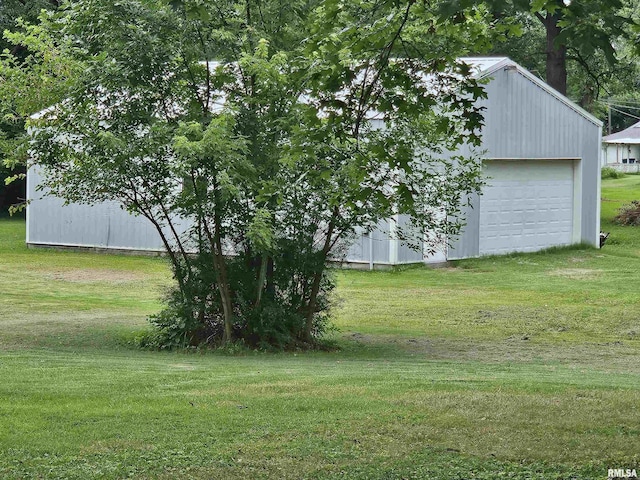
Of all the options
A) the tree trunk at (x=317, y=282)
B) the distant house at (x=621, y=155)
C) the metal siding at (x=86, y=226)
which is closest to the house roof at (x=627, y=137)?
the distant house at (x=621, y=155)

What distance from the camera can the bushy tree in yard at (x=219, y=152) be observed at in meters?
13.3

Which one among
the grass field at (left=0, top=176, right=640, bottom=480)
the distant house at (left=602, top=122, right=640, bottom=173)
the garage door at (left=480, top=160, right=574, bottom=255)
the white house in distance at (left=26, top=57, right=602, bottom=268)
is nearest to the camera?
the grass field at (left=0, top=176, right=640, bottom=480)

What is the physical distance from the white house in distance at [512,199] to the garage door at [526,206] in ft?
0.09

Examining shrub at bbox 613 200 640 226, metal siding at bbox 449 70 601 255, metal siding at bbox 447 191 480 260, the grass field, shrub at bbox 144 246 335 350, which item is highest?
metal siding at bbox 449 70 601 255

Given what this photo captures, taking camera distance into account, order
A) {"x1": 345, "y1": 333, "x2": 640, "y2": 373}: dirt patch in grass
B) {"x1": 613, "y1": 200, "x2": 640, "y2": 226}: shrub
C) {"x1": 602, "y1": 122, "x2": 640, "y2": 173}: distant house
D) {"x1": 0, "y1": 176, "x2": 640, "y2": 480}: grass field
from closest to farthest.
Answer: {"x1": 0, "y1": 176, "x2": 640, "y2": 480}: grass field < {"x1": 345, "y1": 333, "x2": 640, "y2": 373}: dirt patch in grass < {"x1": 613, "y1": 200, "x2": 640, "y2": 226}: shrub < {"x1": 602, "y1": 122, "x2": 640, "y2": 173}: distant house

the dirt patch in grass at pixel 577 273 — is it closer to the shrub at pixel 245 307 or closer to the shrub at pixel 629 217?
the shrub at pixel 245 307

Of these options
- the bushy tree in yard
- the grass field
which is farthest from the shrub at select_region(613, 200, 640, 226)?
the bushy tree in yard

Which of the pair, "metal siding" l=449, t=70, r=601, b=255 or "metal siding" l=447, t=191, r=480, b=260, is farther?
"metal siding" l=449, t=70, r=601, b=255

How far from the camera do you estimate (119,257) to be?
29.7m

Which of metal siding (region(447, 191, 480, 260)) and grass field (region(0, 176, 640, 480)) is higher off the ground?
metal siding (region(447, 191, 480, 260))

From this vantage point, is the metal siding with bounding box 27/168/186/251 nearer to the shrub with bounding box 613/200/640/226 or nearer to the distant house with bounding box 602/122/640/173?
the shrub with bounding box 613/200/640/226

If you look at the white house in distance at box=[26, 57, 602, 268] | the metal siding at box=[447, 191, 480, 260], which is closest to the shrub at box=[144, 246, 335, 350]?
the white house in distance at box=[26, 57, 602, 268]

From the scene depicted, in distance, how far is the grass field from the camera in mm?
6609

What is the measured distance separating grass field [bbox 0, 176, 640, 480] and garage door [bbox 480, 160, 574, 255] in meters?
8.83
